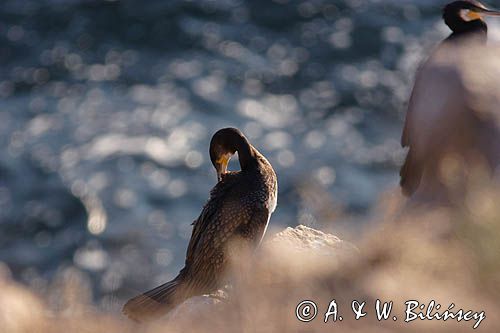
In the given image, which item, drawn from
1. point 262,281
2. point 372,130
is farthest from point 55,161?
point 262,281

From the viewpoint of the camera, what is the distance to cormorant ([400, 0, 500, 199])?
23.0ft

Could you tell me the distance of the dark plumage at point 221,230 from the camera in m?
6.75

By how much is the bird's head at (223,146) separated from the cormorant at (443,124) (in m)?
1.48

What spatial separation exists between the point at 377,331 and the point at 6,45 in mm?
12031

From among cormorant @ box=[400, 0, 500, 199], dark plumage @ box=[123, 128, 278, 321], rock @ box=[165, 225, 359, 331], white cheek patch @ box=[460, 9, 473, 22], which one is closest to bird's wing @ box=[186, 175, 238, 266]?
dark plumage @ box=[123, 128, 278, 321]

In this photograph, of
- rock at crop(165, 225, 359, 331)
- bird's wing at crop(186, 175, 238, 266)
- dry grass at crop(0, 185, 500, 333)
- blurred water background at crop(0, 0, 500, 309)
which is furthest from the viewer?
blurred water background at crop(0, 0, 500, 309)

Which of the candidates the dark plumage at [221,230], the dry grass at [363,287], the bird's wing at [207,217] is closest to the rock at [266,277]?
the dry grass at [363,287]

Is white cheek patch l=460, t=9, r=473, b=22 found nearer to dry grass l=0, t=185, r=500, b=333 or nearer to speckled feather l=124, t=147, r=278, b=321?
speckled feather l=124, t=147, r=278, b=321

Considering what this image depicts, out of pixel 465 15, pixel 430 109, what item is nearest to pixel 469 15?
pixel 465 15

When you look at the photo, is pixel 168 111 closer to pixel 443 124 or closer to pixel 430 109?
pixel 430 109

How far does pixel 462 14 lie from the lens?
29.2 ft

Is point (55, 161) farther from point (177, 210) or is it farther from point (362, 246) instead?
point (362, 246)

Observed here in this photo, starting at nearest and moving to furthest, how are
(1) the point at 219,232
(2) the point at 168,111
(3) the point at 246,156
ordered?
(1) the point at 219,232
(3) the point at 246,156
(2) the point at 168,111

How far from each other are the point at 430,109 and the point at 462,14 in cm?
186
